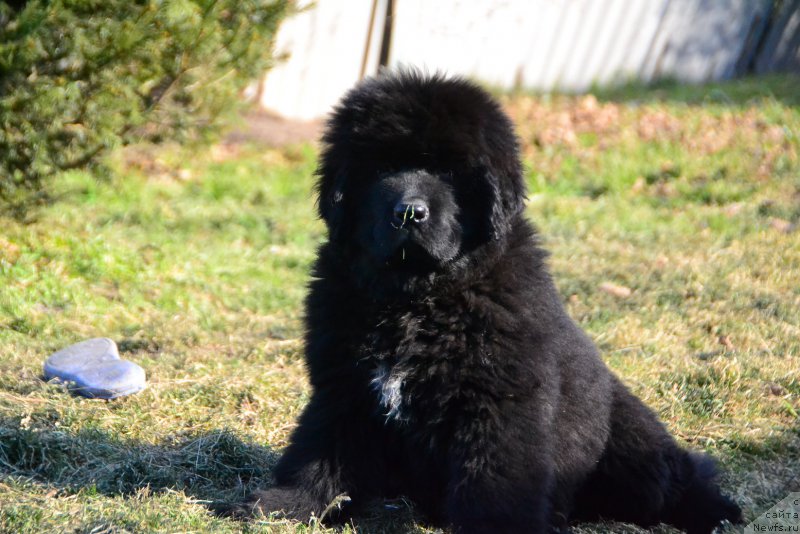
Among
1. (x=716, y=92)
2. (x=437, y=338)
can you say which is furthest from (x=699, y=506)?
(x=716, y=92)

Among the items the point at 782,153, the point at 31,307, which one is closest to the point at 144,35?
the point at 31,307

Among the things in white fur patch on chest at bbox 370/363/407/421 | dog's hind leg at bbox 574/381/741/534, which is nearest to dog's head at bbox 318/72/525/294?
white fur patch on chest at bbox 370/363/407/421

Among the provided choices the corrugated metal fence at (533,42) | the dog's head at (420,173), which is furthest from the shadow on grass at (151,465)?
the corrugated metal fence at (533,42)

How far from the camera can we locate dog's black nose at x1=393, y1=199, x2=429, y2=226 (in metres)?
3.12

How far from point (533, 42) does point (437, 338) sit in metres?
7.79

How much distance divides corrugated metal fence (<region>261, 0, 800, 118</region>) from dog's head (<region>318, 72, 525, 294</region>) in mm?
5808

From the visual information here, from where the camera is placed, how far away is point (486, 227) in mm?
3303

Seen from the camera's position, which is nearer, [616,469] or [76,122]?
[616,469]

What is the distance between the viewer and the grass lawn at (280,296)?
3.77 metres

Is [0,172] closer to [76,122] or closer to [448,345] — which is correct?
[76,122]

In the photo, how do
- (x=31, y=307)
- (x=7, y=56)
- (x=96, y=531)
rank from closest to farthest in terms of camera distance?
(x=96, y=531) → (x=7, y=56) → (x=31, y=307)

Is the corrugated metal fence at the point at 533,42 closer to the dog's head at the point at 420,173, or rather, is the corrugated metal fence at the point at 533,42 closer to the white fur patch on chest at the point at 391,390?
the dog's head at the point at 420,173

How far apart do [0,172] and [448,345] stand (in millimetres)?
3358

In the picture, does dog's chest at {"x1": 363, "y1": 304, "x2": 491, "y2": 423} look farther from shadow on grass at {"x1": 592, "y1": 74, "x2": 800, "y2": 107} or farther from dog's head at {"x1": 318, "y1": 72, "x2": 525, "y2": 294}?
shadow on grass at {"x1": 592, "y1": 74, "x2": 800, "y2": 107}
